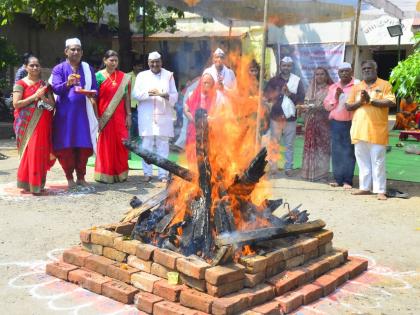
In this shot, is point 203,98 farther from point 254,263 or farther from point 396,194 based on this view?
point 254,263

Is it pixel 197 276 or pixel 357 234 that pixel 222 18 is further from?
pixel 197 276

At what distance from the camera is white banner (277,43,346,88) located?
56.1 feet

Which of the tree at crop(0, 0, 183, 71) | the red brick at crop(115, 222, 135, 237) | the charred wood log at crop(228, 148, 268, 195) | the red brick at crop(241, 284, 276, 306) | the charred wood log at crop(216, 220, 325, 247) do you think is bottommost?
the red brick at crop(241, 284, 276, 306)

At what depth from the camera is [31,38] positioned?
62.2 ft

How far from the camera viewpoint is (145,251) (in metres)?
4.04

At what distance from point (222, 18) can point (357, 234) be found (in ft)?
28.1

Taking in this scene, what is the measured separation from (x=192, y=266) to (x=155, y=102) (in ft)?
16.5

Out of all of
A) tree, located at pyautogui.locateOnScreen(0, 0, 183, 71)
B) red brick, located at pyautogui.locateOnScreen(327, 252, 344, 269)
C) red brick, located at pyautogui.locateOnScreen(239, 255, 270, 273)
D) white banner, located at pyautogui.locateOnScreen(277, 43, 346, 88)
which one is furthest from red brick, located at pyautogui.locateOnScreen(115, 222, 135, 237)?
white banner, located at pyautogui.locateOnScreen(277, 43, 346, 88)

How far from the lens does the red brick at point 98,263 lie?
13.9 feet

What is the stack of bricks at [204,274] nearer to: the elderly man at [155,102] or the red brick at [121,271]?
the red brick at [121,271]

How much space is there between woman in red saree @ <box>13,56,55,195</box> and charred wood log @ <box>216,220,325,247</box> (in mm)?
4230

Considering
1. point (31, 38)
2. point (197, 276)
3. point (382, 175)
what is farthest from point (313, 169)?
point (31, 38)

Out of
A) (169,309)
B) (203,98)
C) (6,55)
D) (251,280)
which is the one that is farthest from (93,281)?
(6,55)

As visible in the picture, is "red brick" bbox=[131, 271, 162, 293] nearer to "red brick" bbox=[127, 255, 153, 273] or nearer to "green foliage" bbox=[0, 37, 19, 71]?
"red brick" bbox=[127, 255, 153, 273]
